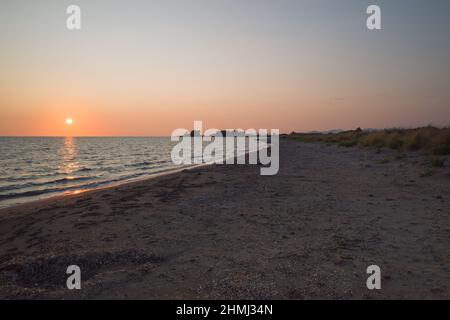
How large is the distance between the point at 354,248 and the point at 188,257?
3.12 meters

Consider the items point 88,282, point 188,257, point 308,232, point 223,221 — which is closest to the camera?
point 88,282

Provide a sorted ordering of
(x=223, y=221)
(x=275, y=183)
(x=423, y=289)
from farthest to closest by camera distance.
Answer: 1. (x=275, y=183)
2. (x=223, y=221)
3. (x=423, y=289)

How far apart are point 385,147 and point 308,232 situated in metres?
25.2

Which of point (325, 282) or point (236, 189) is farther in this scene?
point (236, 189)

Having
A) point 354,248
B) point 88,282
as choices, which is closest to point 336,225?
point 354,248

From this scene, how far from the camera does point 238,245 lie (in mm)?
6309

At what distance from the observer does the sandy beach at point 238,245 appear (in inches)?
179

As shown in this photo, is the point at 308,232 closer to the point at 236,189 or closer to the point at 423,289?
the point at 423,289

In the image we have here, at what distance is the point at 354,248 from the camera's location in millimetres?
5918

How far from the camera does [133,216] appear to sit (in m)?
9.09

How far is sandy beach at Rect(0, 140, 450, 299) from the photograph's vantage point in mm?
4539
